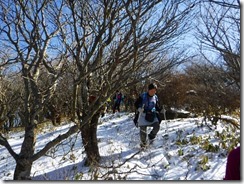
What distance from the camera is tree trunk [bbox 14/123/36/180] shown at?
2990 mm

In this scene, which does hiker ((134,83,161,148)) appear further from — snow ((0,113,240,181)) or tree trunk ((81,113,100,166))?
tree trunk ((81,113,100,166))

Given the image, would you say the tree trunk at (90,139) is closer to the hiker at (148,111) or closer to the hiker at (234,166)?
the hiker at (148,111)

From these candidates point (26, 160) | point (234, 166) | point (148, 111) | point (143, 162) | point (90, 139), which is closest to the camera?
point (234, 166)

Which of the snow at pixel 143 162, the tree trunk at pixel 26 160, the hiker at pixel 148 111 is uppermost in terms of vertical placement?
the hiker at pixel 148 111

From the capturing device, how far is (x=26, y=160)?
3035mm

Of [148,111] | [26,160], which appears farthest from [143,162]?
[26,160]

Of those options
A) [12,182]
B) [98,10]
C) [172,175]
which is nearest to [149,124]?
[172,175]

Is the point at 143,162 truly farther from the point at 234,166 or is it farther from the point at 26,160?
the point at 234,166

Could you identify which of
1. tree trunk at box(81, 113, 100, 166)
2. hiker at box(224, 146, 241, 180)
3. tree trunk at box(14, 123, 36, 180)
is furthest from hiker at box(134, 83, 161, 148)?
hiker at box(224, 146, 241, 180)

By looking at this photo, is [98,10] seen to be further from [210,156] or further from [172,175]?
[210,156]

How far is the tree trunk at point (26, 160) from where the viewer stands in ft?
9.81

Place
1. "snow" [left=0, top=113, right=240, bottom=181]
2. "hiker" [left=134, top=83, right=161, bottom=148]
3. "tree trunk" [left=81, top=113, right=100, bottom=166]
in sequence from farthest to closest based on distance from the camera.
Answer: "hiker" [left=134, top=83, right=161, bottom=148], "tree trunk" [left=81, top=113, right=100, bottom=166], "snow" [left=0, top=113, right=240, bottom=181]

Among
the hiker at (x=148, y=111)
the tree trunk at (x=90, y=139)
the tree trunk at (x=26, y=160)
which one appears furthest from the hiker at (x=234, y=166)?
the hiker at (x=148, y=111)

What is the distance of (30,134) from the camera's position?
3.19 meters
